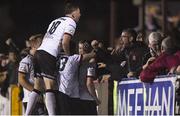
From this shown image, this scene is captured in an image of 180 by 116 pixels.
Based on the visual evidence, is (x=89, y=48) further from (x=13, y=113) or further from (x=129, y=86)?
(x=13, y=113)

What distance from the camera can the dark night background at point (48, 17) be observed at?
1094 inches

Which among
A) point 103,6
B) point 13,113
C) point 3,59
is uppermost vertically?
point 103,6

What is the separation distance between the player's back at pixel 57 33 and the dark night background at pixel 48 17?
15763 mm

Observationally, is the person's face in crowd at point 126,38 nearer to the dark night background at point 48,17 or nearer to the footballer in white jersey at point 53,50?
the footballer in white jersey at point 53,50

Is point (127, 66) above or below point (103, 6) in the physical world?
below

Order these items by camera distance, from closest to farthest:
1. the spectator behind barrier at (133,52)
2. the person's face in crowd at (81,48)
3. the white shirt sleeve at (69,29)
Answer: the white shirt sleeve at (69,29)
the spectator behind barrier at (133,52)
the person's face in crowd at (81,48)

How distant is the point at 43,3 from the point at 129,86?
1697cm

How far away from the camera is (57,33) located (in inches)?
453

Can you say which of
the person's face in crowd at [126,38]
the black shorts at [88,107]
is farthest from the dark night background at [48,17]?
the black shorts at [88,107]

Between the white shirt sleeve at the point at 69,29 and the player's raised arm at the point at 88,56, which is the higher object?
the white shirt sleeve at the point at 69,29

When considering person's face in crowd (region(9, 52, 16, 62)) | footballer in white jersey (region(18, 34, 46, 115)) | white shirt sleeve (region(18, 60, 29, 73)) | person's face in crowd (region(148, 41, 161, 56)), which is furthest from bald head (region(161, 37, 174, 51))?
person's face in crowd (region(9, 52, 16, 62))

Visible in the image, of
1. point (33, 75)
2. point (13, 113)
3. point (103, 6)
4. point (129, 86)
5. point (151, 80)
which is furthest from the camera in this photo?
point (103, 6)

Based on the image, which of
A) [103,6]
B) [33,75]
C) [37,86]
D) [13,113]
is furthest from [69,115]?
[103,6]

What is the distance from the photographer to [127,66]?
40.1ft
